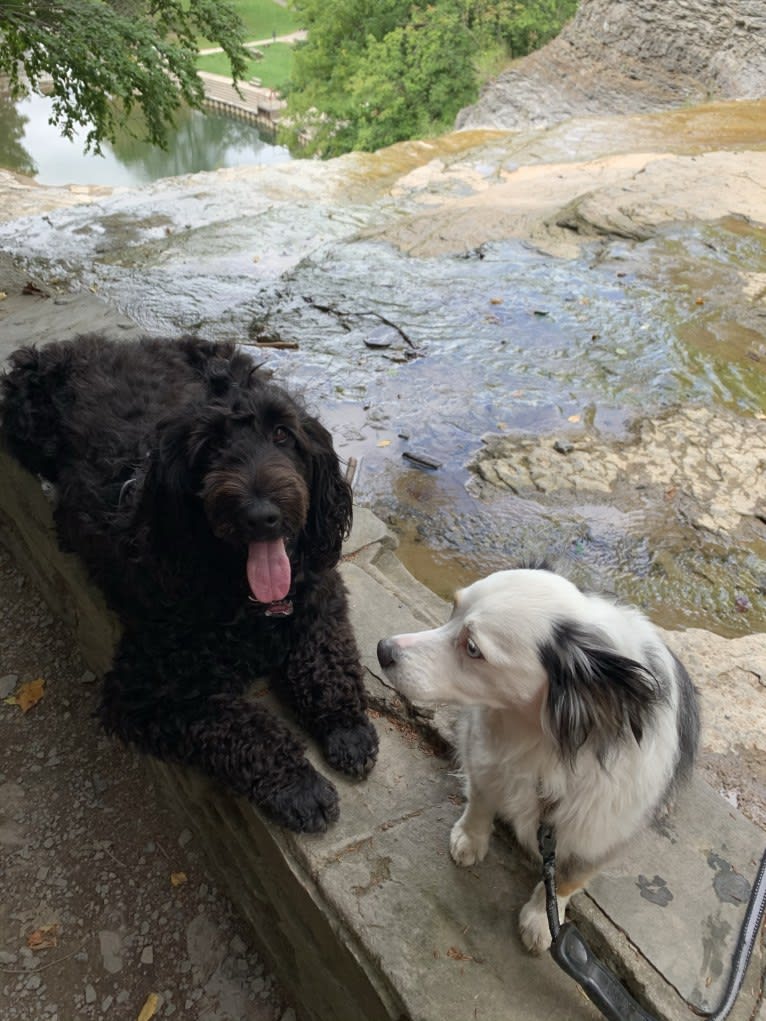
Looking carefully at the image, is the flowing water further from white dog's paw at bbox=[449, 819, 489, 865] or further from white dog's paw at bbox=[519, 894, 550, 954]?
white dog's paw at bbox=[519, 894, 550, 954]

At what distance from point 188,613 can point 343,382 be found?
12.1 ft

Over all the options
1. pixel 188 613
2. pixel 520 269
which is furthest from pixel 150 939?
pixel 520 269

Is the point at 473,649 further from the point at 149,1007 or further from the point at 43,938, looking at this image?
the point at 43,938

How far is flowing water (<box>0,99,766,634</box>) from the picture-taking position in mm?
4379

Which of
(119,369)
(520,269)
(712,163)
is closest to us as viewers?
(119,369)

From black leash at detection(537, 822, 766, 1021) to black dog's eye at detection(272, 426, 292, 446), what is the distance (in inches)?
57.9

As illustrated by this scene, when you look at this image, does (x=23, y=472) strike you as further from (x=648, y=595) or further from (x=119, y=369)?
(x=648, y=595)

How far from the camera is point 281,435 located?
2.44 meters

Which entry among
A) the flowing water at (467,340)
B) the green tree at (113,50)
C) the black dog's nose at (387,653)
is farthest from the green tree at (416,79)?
the black dog's nose at (387,653)

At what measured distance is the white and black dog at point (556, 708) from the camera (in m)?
1.65

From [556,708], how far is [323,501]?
126 centimetres

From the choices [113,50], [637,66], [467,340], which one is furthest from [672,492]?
[637,66]

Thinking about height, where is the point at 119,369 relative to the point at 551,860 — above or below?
above

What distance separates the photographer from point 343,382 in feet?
19.4
